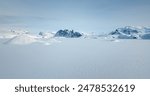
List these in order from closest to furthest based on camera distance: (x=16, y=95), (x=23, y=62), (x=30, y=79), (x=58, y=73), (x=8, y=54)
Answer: (x=16, y=95) < (x=30, y=79) < (x=58, y=73) < (x=23, y=62) < (x=8, y=54)

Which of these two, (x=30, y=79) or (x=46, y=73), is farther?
(x=46, y=73)

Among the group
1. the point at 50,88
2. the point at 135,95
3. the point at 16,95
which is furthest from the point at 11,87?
the point at 135,95

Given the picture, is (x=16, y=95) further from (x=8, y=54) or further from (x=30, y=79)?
(x=8, y=54)

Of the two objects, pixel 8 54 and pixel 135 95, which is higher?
pixel 8 54

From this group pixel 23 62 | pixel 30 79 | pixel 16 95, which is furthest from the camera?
pixel 23 62

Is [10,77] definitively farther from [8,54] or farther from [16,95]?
[8,54]

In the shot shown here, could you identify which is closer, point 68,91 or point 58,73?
point 68,91

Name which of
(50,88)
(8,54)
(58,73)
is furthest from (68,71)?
(8,54)

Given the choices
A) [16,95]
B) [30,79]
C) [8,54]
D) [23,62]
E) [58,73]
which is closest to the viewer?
[16,95]

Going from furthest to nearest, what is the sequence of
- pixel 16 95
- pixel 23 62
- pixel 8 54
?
pixel 8 54 → pixel 23 62 → pixel 16 95
